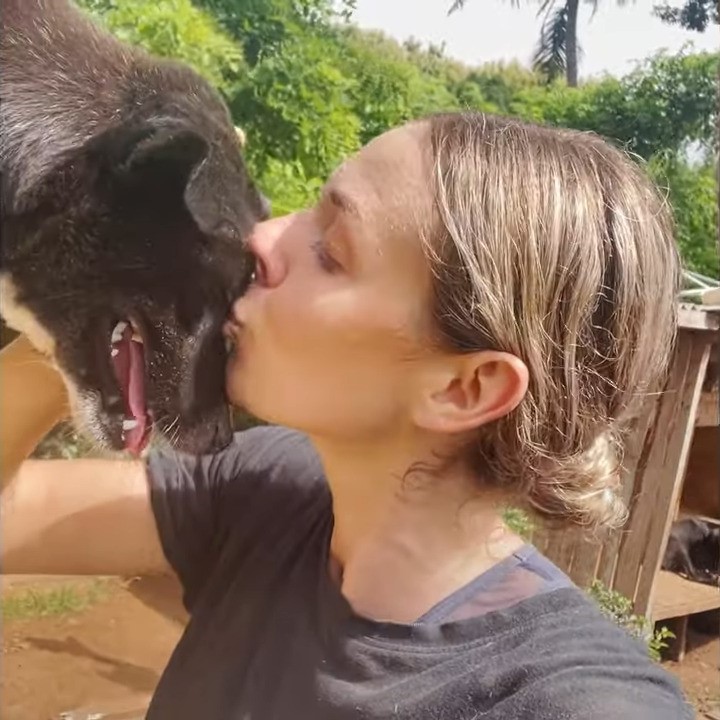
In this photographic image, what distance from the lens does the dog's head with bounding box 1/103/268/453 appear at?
88cm

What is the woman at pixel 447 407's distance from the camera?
2.24ft

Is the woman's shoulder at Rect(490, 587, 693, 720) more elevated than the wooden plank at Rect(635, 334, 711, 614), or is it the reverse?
the woman's shoulder at Rect(490, 587, 693, 720)

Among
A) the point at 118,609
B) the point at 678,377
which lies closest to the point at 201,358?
the point at 118,609

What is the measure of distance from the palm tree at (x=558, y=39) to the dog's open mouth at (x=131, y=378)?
53cm

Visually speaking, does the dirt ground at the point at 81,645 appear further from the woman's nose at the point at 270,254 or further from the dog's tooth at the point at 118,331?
the woman's nose at the point at 270,254

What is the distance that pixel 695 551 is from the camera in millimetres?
2604

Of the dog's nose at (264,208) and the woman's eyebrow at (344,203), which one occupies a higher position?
the woman's eyebrow at (344,203)

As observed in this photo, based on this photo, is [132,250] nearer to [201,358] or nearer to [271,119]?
[201,358]

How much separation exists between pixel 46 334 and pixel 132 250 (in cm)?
11

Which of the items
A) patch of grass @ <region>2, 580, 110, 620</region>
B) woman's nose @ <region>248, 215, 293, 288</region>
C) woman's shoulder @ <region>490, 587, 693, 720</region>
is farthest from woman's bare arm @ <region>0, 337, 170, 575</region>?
patch of grass @ <region>2, 580, 110, 620</region>

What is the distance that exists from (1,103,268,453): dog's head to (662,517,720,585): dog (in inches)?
75.5

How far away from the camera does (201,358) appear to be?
87 centimetres

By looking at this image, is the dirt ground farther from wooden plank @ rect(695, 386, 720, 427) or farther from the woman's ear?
wooden plank @ rect(695, 386, 720, 427)

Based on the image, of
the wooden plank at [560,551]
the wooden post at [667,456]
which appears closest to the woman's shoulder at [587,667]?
the wooden plank at [560,551]
